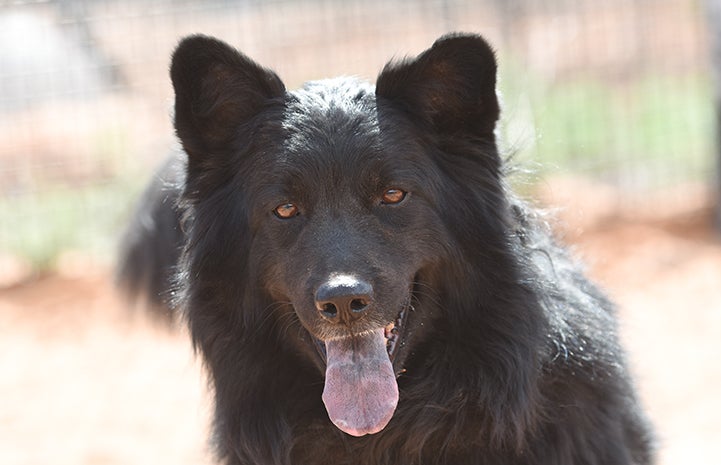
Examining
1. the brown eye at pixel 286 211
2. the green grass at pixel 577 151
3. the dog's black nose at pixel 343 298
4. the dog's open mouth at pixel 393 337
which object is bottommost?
the dog's open mouth at pixel 393 337

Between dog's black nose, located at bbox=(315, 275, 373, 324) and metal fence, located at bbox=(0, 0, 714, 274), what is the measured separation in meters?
7.22

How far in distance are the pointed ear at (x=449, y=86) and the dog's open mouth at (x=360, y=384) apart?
90cm

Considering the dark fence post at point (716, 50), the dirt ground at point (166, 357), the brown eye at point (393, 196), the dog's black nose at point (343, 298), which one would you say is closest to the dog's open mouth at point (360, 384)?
the dog's black nose at point (343, 298)

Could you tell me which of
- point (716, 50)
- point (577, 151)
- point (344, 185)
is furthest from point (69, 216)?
point (344, 185)

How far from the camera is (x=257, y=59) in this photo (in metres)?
10.6

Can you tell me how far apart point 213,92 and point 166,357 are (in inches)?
204

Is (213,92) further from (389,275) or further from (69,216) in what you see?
(69,216)

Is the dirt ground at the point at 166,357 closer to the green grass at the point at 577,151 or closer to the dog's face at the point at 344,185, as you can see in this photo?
the green grass at the point at 577,151

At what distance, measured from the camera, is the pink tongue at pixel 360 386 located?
12.2 feet

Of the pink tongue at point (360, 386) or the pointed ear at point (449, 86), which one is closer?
the pink tongue at point (360, 386)

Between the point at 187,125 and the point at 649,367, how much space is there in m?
4.64

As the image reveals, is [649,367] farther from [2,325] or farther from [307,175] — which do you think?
[2,325]

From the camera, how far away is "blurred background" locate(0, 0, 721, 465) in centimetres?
1020

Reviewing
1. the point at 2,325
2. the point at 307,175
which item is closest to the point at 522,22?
the point at 2,325
